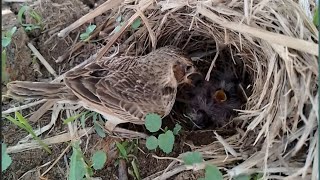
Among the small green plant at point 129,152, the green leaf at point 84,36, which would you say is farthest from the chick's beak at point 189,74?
the green leaf at point 84,36

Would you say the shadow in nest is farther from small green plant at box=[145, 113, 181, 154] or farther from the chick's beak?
small green plant at box=[145, 113, 181, 154]

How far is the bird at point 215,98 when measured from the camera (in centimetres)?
300

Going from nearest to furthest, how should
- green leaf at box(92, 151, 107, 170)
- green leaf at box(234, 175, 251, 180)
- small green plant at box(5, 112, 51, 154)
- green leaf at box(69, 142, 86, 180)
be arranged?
1. green leaf at box(234, 175, 251, 180)
2. green leaf at box(69, 142, 86, 180)
3. green leaf at box(92, 151, 107, 170)
4. small green plant at box(5, 112, 51, 154)

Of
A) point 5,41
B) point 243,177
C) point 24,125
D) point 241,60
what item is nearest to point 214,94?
point 241,60

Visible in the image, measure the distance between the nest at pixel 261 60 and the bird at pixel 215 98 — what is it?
0.20 metres

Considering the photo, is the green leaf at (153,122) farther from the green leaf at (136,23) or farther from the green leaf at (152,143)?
the green leaf at (136,23)

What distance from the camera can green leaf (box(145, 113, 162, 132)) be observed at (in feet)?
7.91

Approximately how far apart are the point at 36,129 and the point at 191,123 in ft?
3.04

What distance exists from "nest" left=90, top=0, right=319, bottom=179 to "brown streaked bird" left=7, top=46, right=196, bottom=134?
0.16m

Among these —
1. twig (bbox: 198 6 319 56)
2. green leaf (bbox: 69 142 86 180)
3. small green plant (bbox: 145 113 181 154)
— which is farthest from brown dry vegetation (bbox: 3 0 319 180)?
green leaf (bbox: 69 142 86 180)

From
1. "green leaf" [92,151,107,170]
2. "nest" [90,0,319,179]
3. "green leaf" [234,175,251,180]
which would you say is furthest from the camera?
"green leaf" [92,151,107,170]

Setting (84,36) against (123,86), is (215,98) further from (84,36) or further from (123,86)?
(84,36)

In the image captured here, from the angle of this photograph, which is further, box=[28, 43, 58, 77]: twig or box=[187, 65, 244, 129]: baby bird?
box=[187, 65, 244, 129]: baby bird

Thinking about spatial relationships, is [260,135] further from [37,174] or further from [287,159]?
[37,174]
